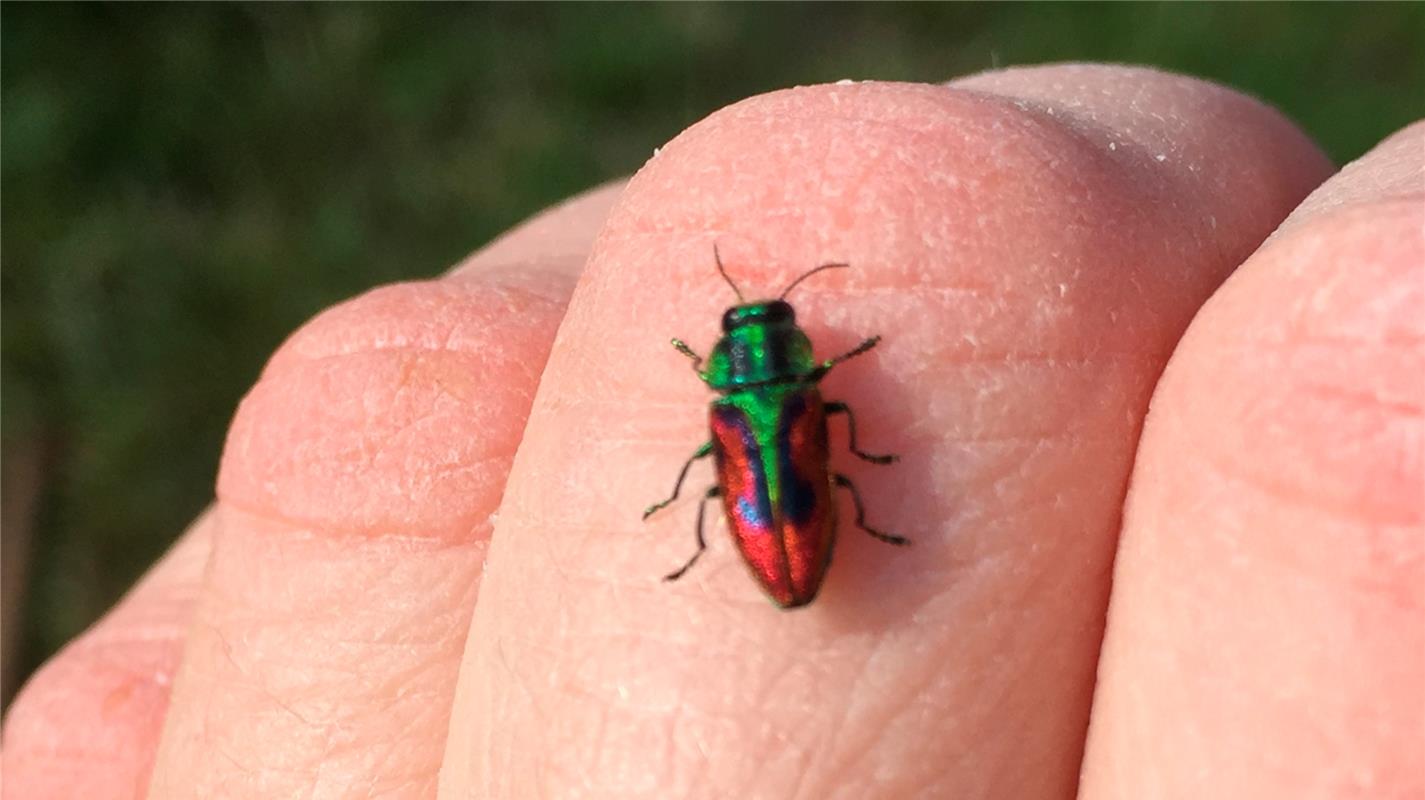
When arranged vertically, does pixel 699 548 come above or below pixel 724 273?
below

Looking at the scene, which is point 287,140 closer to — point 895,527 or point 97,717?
point 97,717

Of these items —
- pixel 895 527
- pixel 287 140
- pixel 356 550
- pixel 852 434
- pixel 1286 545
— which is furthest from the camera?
pixel 287 140

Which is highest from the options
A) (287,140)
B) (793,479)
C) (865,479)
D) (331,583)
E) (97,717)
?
(865,479)

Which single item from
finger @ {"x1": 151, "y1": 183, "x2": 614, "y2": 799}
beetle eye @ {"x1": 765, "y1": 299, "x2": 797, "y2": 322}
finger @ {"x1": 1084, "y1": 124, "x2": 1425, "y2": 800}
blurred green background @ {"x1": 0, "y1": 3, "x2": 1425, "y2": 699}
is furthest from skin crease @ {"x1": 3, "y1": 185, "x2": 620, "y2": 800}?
blurred green background @ {"x1": 0, "y1": 3, "x2": 1425, "y2": 699}

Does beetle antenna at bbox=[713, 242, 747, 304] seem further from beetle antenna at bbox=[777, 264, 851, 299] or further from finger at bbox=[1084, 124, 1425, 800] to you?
finger at bbox=[1084, 124, 1425, 800]

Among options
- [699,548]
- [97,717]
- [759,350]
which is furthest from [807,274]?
[97,717]

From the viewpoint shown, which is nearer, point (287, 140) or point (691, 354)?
point (691, 354)

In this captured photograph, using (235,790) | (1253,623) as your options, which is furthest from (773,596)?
(235,790)
